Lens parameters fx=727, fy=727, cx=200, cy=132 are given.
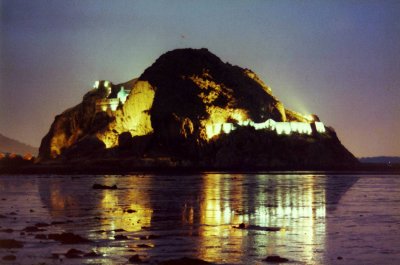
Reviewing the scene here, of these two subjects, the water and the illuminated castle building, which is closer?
the water

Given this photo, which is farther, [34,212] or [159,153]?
[159,153]

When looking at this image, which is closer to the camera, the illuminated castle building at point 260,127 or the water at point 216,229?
the water at point 216,229

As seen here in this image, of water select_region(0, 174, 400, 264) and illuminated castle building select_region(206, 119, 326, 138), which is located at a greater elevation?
illuminated castle building select_region(206, 119, 326, 138)

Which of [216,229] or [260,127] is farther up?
[260,127]

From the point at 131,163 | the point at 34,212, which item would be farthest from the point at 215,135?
the point at 34,212

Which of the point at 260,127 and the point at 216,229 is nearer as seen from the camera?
the point at 216,229

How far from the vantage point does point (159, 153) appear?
189375 mm

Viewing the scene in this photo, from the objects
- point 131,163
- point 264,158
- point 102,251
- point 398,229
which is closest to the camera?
point 102,251

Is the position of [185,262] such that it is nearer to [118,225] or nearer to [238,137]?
[118,225]

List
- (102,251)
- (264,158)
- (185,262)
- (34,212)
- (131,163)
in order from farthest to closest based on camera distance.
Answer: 1. (264,158)
2. (131,163)
3. (34,212)
4. (102,251)
5. (185,262)

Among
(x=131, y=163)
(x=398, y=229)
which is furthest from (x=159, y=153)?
(x=398, y=229)

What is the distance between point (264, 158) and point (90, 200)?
138 metres

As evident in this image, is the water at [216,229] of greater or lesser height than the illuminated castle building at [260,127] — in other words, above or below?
below

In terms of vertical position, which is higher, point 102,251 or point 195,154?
point 195,154
